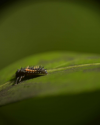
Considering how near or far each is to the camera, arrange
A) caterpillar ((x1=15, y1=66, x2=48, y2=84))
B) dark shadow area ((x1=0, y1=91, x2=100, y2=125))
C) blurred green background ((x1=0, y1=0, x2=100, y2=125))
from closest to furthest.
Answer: dark shadow area ((x1=0, y1=91, x2=100, y2=125)) < caterpillar ((x1=15, y1=66, x2=48, y2=84)) < blurred green background ((x1=0, y1=0, x2=100, y2=125))

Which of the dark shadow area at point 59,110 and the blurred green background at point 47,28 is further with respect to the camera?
the blurred green background at point 47,28

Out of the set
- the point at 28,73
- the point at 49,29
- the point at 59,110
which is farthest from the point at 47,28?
the point at 59,110

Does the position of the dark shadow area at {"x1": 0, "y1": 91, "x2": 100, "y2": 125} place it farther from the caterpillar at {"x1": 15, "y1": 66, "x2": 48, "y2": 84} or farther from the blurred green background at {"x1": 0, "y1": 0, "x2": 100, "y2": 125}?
the blurred green background at {"x1": 0, "y1": 0, "x2": 100, "y2": 125}

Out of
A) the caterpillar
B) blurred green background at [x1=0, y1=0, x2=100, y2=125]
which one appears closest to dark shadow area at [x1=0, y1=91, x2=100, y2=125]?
the caterpillar

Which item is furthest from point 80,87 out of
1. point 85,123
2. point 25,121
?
point 25,121

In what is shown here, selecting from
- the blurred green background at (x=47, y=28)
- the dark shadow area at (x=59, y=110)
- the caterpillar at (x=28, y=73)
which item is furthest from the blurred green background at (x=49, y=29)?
the dark shadow area at (x=59, y=110)

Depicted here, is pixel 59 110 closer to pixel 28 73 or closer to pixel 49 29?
pixel 28 73

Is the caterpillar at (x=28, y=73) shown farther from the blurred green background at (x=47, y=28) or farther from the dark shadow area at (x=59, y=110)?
the blurred green background at (x=47, y=28)
